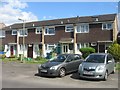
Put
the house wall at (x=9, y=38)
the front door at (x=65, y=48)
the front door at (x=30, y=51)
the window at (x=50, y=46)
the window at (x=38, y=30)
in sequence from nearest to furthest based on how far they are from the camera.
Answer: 1. the front door at (x=65, y=48)
2. the window at (x=50, y=46)
3. the window at (x=38, y=30)
4. the front door at (x=30, y=51)
5. the house wall at (x=9, y=38)

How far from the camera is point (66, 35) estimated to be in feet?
117

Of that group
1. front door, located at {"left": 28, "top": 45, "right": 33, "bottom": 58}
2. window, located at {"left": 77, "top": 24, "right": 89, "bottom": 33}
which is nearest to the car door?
window, located at {"left": 77, "top": 24, "right": 89, "bottom": 33}

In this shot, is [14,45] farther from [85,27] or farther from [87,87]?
[87,87]

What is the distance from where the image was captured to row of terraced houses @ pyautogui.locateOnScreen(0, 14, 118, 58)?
105 ft

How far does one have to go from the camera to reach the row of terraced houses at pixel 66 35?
105 feet

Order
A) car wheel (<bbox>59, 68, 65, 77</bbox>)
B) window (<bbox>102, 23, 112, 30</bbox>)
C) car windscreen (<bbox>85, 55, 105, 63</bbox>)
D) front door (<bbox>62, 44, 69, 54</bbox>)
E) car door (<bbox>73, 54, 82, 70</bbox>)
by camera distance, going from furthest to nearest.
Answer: front door (<bbox>62, 44, 69, 54</bbox>), window (<bbox>102, 23, 112, 30</bbox>), car door (<bbox>73, 54, 82, 70</bbox>), car wheel (<bbox>59, 68, 65, 77</bbox>), car windscreen (<bbox>85, 55, 105, 63</bbox>)

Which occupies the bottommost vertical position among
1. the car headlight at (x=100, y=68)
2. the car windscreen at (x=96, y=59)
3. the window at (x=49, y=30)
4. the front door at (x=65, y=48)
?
the car headlight at (x=100, y=68)

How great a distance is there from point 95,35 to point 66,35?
501 centimetres

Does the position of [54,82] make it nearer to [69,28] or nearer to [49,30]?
[69,28]

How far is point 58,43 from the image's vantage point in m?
36.7

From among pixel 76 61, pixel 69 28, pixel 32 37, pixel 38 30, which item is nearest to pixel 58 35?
pixel 69 28

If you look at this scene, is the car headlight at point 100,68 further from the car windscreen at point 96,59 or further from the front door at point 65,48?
the front door at point 65,48

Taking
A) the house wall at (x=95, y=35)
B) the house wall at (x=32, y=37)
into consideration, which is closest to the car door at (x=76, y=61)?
the house wall at (x=95, y=35)

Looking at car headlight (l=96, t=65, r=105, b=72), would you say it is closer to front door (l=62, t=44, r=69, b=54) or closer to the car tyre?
the car tyre
